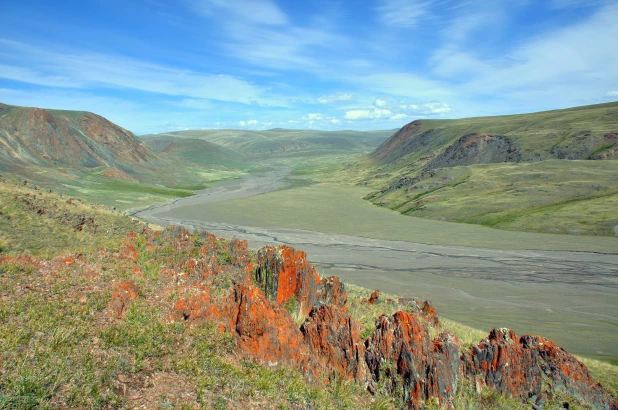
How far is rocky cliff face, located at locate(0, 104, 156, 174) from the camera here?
281ft

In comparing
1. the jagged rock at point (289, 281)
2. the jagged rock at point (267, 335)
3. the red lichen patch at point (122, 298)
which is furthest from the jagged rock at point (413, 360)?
the red lichen patch at point (122, 298)

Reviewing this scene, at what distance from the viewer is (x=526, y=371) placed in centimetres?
826

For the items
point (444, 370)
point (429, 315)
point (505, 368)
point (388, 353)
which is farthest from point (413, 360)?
point (429, 315)

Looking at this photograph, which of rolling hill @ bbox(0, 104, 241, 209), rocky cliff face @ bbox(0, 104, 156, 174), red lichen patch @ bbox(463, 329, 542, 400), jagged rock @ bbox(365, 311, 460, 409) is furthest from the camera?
rocky cliff face @ bbox(0, 104, 156, 174)

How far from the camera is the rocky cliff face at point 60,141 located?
85500mm

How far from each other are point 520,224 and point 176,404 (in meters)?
53.5

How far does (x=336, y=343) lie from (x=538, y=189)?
63.3m

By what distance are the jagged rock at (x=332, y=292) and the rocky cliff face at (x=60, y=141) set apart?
80.0 meters

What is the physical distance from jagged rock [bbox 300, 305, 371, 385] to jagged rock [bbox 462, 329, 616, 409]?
2.29 m

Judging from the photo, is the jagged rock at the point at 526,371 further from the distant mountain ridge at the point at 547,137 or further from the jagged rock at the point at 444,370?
the distant mountain ridge at the point at 547,137

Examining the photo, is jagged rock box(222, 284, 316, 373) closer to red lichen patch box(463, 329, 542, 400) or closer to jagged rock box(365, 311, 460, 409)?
jagged rock box(365, 311, 460, 409)

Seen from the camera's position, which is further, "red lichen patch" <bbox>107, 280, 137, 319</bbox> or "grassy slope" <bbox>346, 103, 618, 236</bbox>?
"grassy slope" <bbox>346, 103, 618, 236</bbox>

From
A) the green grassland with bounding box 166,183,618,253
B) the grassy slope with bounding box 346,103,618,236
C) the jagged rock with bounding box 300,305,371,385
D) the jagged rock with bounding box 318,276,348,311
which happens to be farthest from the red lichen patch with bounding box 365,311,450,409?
the grassy slope with bounding box 346,103,618,236

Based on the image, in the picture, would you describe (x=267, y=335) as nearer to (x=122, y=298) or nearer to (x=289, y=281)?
(x=122, y=298)
